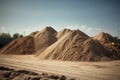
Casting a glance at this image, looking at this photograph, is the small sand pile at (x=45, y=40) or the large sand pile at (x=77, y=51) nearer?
the large sand pile at (x=77, y=51)

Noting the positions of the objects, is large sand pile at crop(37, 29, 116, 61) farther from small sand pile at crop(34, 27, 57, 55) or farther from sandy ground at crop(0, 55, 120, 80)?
small sand pile at crop(34, 27, 57, 55)

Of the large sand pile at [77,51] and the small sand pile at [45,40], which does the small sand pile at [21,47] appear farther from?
the large sand pile at [77,51]

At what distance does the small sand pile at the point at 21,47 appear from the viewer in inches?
1095

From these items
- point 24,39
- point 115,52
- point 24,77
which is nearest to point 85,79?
point 24,77

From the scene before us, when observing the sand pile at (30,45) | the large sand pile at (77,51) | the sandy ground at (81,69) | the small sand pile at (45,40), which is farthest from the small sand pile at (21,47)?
the sandy ground at (81,69)

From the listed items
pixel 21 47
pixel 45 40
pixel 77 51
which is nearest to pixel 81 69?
pixel 77 51

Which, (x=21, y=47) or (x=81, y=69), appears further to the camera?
(x=21, y=47)

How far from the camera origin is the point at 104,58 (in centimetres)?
1881

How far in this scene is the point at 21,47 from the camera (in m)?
29.1

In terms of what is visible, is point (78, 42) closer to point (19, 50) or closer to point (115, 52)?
point (115, 52)

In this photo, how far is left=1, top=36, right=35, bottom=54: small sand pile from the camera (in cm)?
2782

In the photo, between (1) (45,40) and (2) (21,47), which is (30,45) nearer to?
(2) (21,47)

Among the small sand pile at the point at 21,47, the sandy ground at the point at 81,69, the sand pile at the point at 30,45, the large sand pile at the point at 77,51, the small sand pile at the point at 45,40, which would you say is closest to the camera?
the sandy ground at the point at 81,69

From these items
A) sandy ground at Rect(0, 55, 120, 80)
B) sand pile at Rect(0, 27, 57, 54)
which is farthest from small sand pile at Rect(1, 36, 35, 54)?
sandy ground at Rect(0, 55, 120, 80)
